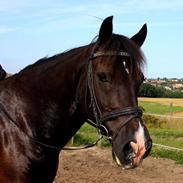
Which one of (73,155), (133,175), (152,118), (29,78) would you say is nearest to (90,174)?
(133,175)

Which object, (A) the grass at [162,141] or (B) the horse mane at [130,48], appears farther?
(A) the grass at [162,141]

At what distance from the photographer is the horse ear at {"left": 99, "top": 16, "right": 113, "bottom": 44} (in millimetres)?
2984

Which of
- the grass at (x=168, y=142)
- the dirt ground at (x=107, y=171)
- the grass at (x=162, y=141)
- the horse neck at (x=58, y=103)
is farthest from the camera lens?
the grass at (x=162, y=141)

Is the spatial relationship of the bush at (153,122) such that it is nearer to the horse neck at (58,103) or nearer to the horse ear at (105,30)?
Answer: the horse neck at (58,103)

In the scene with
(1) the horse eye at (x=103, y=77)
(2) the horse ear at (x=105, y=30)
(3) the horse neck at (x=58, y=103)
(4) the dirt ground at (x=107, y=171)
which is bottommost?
(4) the dirt ground at (x=107, y=171)

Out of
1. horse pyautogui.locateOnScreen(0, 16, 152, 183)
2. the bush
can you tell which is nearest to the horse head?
horse pyautogui.locateOnScreen(0, 16, 152, 183)

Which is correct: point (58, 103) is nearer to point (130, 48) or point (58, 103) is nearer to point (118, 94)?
point (118, 94)

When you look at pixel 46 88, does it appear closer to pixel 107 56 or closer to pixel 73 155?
pixel 107 56

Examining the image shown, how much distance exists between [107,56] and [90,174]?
20.4 ft

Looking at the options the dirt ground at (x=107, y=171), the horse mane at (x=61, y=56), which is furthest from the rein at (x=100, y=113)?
the dirt ground at (x=107, y=171)

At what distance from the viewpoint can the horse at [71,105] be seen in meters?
2.89

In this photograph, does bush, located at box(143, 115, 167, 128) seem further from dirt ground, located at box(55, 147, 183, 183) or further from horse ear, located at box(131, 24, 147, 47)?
horse ear, located at box(131, 24, 147, 47)

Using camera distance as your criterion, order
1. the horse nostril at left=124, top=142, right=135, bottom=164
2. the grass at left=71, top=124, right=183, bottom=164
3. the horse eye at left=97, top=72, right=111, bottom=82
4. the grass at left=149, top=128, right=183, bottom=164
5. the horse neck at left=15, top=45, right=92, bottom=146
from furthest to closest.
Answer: the grass at left=71, top=124, right=183, bottom=164 → the grass at left=149, top=128, right=183, bottom=164 → the horse neck at left=15, top=45, right=92, bottom=146 → the horse eye at left=97, top=72, right=111, bottom=82 → the horse nostril at left=124, top=142, right=135, bottom=164

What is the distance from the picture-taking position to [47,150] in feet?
10.9
